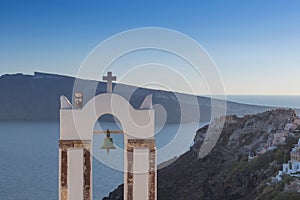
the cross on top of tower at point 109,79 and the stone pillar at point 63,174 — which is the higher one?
the cross on top of tower at point 109,79

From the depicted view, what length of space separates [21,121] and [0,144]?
1769 centimetres

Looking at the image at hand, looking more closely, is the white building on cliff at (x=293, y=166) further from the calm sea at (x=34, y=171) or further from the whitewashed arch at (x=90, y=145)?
the whitewashed arch at (x=90, y=145)

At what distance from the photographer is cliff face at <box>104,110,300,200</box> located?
26219mm

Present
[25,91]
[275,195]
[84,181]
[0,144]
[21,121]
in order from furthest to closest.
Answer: [21,121] < [25,91] < [0,144] < [275,195] < [84,181]

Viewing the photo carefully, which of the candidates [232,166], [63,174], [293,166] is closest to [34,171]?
[232,166]

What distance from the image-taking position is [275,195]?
19156mm

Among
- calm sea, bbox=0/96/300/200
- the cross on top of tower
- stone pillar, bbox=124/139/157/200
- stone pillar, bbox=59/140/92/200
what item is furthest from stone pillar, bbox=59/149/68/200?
calm sea, bbox=0/96/300/200

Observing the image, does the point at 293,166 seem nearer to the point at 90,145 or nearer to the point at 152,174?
the point at 152,174

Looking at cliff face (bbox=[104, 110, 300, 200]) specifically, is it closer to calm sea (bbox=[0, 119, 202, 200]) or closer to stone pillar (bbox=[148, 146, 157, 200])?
calm sea (bbox=[0, 119, 202, 200])

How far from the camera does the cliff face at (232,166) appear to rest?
86.0 ft

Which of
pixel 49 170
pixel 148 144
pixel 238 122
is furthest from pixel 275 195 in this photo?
pixel 49 170

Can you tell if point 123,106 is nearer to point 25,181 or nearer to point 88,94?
point 88,94

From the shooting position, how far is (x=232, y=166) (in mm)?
31391

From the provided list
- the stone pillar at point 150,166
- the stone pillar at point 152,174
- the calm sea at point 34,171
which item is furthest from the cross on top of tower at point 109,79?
the calm sea at point 34,171
